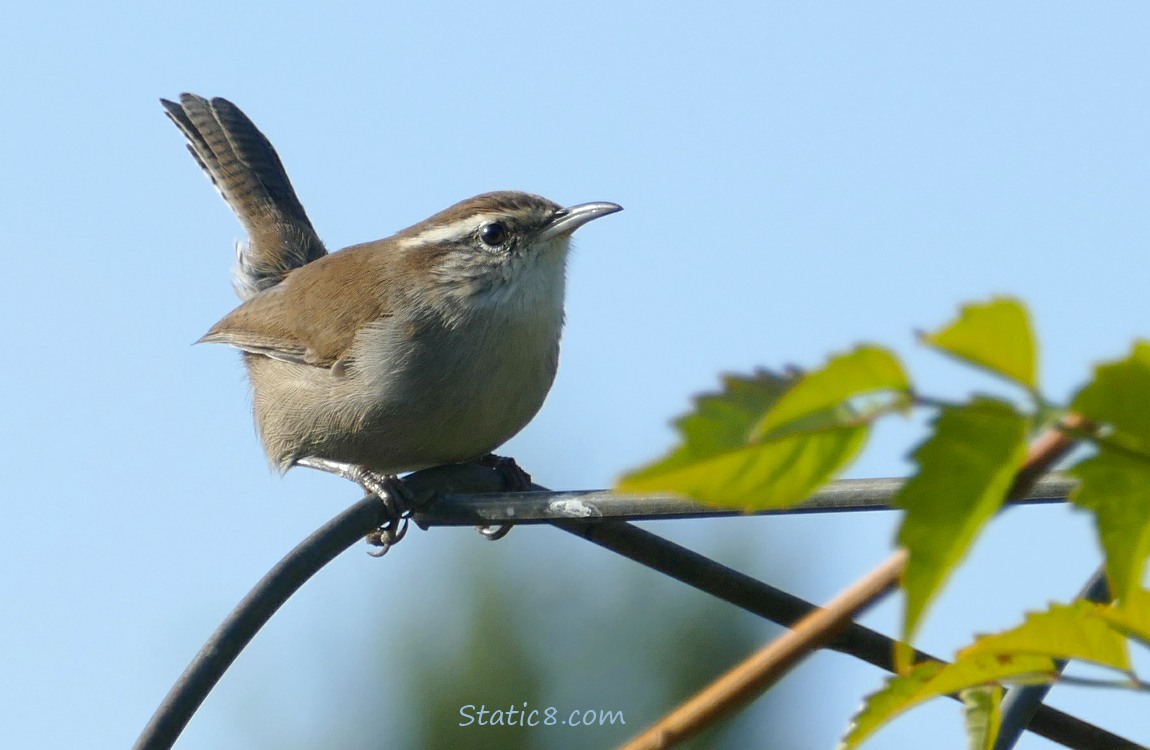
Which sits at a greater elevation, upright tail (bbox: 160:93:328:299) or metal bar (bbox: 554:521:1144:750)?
upright tail (bbox: 160:93:328:299)

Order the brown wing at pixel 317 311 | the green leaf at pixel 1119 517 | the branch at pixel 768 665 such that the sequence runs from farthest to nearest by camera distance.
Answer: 1. the brown wing at pixel 317 311
2. the green leaf at pixel 1119 517
3. the branch at pixel 768 665

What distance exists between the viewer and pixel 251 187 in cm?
771

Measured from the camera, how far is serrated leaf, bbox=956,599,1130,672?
848mm

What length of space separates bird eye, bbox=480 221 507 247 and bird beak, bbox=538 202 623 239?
160 millimetres

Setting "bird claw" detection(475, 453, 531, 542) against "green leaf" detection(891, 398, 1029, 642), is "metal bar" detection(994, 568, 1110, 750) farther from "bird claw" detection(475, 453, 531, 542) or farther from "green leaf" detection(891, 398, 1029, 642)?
"bird claw" detection(475, 453, 531, 542)

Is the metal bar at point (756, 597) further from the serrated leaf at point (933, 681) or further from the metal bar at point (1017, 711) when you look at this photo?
the serrated leaf at point (933, 681)

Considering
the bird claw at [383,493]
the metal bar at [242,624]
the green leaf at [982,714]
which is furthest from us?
the bird claw at [383,493]

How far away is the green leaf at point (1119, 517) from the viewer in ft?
2.30

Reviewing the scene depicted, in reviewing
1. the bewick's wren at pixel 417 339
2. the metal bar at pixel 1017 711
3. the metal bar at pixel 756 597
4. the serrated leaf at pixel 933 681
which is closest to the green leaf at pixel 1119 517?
the serrated leaf at pixel 933 681

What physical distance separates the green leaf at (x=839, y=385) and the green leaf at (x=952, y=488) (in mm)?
34

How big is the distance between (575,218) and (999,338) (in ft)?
16.0

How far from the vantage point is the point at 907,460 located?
65 centimetres

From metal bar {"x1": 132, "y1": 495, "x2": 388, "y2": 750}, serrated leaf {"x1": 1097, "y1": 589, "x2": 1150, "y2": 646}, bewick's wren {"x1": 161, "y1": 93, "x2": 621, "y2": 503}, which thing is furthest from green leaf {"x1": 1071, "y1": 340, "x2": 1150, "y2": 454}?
bewick's wren {"x1": 161, "y1": 93, "x2": 621, "y2": 503}

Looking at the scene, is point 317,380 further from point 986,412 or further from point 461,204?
point 986,412
